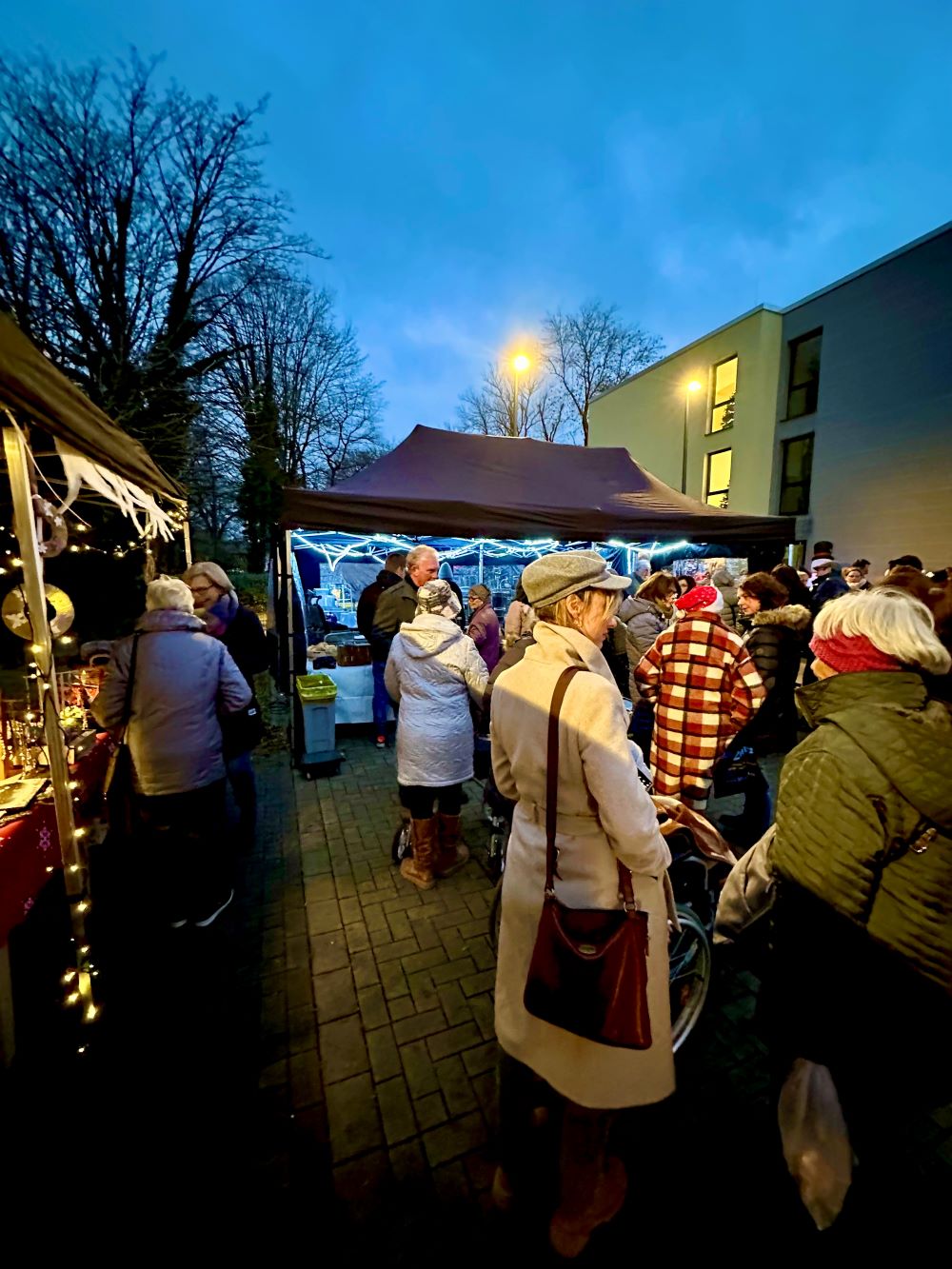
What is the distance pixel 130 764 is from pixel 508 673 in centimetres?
263

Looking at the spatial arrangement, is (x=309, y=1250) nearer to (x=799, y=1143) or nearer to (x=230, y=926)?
(x=799, y=1143)

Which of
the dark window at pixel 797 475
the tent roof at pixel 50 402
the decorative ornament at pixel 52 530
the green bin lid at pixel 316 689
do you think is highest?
the dark window at pixel 797 475

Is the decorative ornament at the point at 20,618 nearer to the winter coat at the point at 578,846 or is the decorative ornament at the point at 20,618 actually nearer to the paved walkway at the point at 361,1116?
the paved walkway at the point at 361,1116

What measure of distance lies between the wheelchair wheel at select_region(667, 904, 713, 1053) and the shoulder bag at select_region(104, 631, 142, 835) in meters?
2.99

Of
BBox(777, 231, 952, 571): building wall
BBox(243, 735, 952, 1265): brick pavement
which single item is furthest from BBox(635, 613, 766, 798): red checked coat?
BBox(777, 231, 952, 571): building wall

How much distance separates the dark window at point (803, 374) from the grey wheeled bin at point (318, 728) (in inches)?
691

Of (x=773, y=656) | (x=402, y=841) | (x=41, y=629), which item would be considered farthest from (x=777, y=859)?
(x=41, y=629)

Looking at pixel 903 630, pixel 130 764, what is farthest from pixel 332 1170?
pixel 903 630

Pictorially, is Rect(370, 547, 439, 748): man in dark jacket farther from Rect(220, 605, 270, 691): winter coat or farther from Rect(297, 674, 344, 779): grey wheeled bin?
Rect(220, 605, 270, 691): winter coat

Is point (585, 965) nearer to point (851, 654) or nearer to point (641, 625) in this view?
point (851, 654)

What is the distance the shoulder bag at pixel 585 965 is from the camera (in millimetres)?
1409

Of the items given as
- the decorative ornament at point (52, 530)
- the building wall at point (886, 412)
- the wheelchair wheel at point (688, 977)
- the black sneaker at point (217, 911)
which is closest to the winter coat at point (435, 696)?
the black sneaker at point (217, 911)

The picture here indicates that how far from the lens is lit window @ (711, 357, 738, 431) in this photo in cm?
1817

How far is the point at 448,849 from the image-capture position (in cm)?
385
